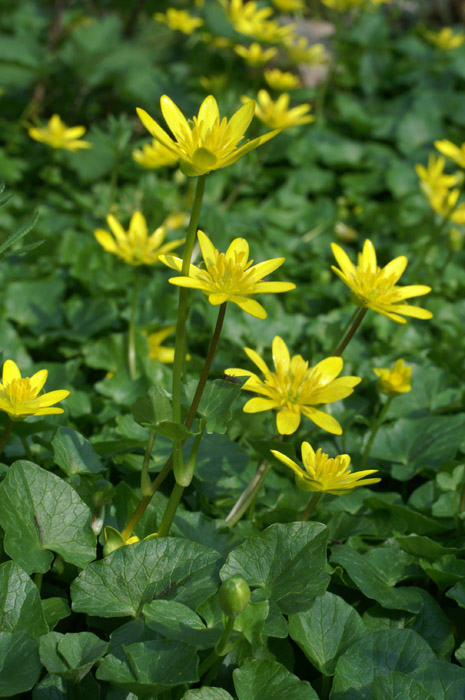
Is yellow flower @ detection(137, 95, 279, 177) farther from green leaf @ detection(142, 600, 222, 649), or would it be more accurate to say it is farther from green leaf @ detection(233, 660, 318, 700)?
green leaf @ detection(233, 660, 318, 700)

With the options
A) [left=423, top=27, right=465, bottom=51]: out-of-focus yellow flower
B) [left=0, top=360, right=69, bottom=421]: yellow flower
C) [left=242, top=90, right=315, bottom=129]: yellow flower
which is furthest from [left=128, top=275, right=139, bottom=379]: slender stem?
[left=423, top=27, right=465, bottom=51]: out-of-focus yellow flower

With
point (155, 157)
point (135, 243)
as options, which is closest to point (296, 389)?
point (135, 243)

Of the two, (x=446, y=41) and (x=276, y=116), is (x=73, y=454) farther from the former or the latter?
(x=446, y=41)

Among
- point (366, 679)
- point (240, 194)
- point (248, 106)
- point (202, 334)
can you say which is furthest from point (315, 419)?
point (240, 194)

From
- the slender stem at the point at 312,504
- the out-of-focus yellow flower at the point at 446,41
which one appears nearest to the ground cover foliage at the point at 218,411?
the slender stem at the point at 312,504

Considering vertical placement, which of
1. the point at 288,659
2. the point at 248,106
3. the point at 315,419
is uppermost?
the point at 248,106

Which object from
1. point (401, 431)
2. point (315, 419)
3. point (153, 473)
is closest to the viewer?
point (315, 419)

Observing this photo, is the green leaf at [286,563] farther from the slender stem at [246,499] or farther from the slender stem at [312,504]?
the slender stem at [246,499]

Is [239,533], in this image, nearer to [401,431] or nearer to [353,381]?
[353,381]
